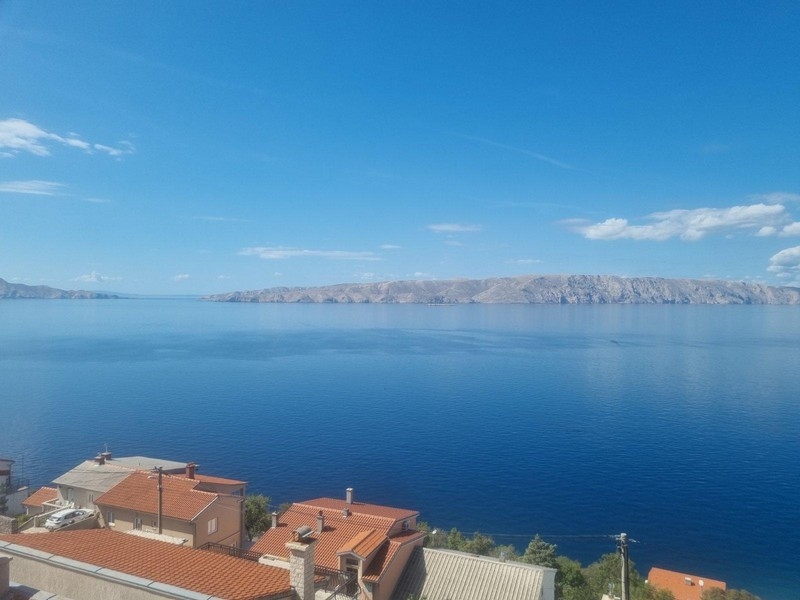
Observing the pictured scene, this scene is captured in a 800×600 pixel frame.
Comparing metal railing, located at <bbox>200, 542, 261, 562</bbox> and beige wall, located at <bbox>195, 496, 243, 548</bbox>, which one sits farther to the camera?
beige wall, located at <bbox>195, 496, 243, 548</bbox>

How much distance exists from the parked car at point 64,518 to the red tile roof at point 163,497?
0.63 metres

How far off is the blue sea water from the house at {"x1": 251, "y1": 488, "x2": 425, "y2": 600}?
17.4 m

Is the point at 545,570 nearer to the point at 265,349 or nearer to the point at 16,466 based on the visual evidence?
the point at 16,466

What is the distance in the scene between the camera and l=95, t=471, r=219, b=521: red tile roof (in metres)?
16.0

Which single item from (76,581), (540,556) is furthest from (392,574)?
(540,556)

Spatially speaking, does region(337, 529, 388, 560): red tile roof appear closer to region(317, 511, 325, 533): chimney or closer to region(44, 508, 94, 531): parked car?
region(317, 511, 325, 533): chimney

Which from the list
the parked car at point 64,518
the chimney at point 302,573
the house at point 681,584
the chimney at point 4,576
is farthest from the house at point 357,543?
the house at point 681,584

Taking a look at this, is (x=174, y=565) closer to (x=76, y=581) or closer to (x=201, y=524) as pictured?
(x=76, y=581)

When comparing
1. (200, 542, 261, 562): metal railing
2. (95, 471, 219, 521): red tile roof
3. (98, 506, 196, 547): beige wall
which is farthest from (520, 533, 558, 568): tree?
(98, 506, 196, 547): beige wall

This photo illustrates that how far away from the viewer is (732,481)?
40.7 meters

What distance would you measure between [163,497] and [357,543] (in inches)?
255

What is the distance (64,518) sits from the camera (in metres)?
16.2

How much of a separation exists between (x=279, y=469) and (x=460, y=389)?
35.6 meters

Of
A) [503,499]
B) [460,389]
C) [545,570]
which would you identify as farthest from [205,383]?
[545,570]
